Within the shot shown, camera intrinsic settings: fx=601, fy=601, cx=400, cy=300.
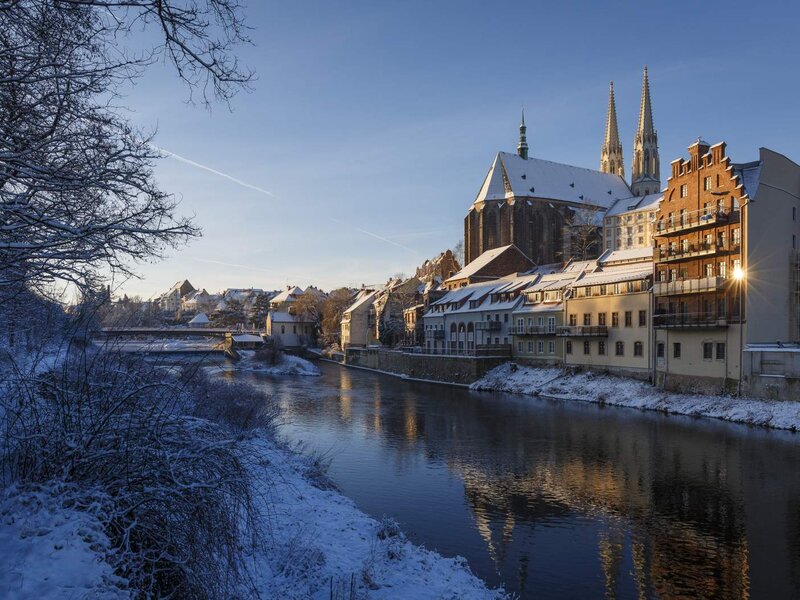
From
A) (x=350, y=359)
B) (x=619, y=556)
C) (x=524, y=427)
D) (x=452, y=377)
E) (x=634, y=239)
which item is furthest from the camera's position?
(x=634, y=239)

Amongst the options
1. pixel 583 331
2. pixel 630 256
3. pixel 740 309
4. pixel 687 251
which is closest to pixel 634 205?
Result: pixel 630 256

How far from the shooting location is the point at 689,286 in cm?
4125

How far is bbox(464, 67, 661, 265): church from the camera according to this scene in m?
99.9

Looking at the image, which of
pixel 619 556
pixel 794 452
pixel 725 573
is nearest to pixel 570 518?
pixel 619 556

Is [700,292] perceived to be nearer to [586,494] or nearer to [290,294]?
[586,494]

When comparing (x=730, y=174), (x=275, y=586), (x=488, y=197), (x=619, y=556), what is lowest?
(x=619, y=556)

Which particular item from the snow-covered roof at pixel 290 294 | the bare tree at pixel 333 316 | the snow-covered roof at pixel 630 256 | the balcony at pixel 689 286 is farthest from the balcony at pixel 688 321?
the snow-covered roof at pixel 290 294

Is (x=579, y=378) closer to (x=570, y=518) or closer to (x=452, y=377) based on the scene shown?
(x=452, y=377)

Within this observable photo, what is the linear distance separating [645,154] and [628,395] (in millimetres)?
96907

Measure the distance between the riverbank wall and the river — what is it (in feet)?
63.8

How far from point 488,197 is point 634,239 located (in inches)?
971

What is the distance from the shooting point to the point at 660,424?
34.0 meters

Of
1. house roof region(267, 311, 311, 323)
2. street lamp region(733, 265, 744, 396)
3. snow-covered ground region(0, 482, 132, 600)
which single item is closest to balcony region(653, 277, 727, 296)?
street lamp region(733, 265, 744, 396)

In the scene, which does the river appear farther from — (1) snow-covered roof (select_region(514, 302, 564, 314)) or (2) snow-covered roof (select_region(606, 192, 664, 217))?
(2) snow-covered roof (select_region(606, 192, 664, 217))
